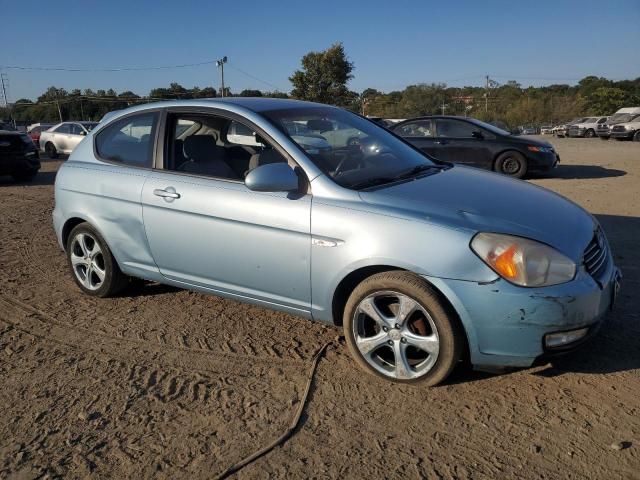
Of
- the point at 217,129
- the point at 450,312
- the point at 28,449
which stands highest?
the point at 217,129

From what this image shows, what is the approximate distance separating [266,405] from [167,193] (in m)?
1.72

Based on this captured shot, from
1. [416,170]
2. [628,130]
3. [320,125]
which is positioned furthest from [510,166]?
[628,130]

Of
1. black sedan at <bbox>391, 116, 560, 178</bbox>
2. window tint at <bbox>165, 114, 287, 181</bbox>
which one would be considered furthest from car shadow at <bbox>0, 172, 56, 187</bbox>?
window tint at <bbox>165, 114, 287, 181</bbox>

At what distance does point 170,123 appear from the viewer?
4.14 meters

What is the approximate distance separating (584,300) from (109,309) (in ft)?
11.4

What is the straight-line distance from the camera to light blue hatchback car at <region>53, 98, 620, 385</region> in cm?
285

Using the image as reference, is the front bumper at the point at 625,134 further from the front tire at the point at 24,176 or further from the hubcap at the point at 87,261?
the hubcap at the point at 87,261

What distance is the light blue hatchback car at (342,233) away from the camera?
2.85 m

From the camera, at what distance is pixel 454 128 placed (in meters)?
11.7

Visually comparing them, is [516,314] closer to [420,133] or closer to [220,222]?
[220,222]

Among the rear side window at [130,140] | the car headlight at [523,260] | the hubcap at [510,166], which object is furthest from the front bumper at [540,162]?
the car headlight at [523,260]

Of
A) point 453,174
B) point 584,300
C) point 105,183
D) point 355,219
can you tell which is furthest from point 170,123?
point 584,300

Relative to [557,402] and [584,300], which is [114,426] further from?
[584,300]

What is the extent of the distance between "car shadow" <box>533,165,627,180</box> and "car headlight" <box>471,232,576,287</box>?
10185mm
